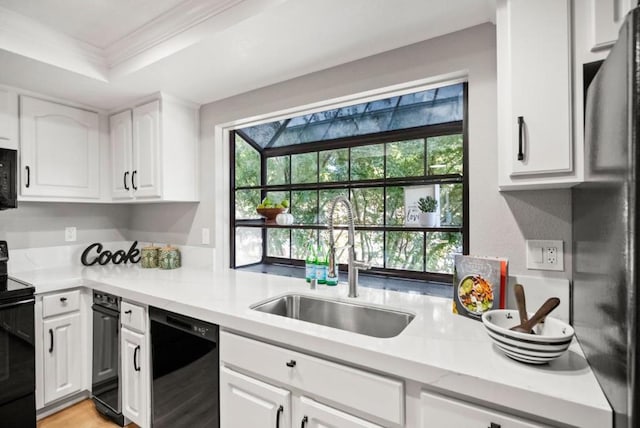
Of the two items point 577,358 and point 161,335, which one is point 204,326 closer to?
point 161,335

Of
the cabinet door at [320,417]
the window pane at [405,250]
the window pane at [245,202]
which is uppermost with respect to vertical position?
the window pane at [245,202]

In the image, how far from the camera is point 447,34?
1.51m

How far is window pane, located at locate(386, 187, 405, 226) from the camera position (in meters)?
1.88

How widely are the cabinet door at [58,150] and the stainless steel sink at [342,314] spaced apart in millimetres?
1860

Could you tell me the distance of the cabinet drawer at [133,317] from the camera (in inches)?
69.4

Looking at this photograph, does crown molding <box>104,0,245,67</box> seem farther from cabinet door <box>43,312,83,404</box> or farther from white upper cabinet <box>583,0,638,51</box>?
cabinet door <box>43,312,83,404</box>

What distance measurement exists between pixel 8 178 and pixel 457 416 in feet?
8.53

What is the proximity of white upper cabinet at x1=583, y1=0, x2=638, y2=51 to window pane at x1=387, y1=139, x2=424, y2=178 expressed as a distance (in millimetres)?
884

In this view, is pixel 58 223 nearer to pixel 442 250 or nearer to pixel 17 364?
pixel 17 364

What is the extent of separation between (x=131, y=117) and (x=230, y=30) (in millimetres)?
1402

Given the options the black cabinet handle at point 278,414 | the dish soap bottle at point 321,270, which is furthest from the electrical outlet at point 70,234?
the black cabinet handle at point 278,414

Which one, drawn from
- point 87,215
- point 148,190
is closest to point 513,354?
point 148,190

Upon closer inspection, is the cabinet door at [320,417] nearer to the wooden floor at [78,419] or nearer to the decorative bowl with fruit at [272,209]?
the decorative bowl with fruit at [272,209]

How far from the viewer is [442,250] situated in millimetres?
1758
